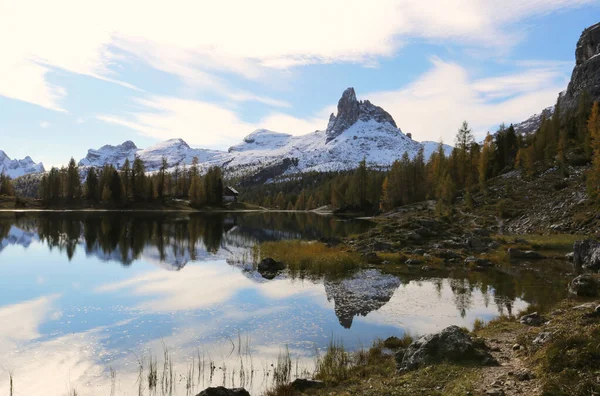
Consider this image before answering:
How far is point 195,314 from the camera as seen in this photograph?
2348 cm

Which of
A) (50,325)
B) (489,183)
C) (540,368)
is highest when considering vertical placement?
(489,183)

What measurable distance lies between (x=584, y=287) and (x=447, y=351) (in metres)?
18.0

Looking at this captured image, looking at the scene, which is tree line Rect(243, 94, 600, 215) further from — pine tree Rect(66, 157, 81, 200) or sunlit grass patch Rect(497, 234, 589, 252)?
pine tree Rect(66, 157, 81, 200)

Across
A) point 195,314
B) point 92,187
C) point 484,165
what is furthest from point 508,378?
point 92,187

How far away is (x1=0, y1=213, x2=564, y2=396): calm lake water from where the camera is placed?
1563 cm

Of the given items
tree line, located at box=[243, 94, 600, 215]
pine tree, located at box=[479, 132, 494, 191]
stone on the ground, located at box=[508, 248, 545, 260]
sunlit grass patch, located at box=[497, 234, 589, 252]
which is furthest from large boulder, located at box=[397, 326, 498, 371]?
pine tree, located at box=[479, 132, 494, 191]

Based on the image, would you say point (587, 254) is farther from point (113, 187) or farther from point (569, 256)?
point (113, 187)

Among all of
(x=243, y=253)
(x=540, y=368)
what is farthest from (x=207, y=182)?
(x=540, y=368)

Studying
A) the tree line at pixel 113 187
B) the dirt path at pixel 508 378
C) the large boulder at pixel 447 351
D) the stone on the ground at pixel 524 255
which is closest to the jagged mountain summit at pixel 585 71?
the stone on the ground at pixel 524 255

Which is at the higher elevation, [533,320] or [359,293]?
[533,320]

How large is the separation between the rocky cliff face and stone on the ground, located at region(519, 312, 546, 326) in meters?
150

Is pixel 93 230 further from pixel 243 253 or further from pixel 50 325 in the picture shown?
pixel 50 325

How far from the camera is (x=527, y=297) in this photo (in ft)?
90.5

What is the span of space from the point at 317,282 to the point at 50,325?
1955cm
